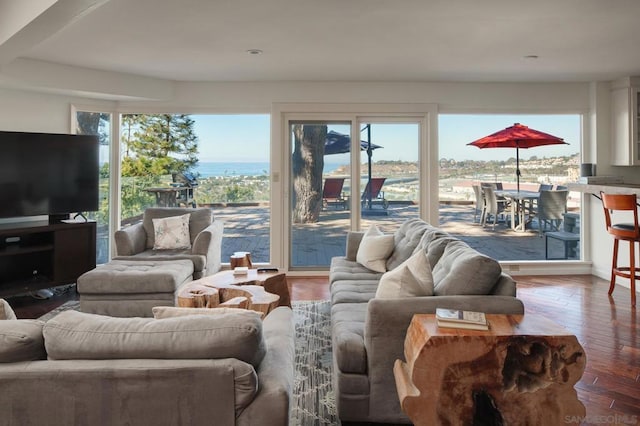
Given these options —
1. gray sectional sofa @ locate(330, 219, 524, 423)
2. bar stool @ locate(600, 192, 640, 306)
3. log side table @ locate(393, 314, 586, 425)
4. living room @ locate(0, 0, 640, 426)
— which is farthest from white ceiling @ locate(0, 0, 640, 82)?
log side table @ locate(393, 314, 586, 425)

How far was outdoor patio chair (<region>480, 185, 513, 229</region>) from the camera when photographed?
5.95 metres

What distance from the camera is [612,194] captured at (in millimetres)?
4574

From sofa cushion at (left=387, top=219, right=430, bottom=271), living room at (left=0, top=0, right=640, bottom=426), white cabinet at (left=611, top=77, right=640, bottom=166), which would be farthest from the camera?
white cabinet at (left=611, top=77, right=640, bottom=166)

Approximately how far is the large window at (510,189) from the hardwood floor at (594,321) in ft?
1.78

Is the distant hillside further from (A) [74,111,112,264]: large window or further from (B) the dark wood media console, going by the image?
(B) the dark wood media console

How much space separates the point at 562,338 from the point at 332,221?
4.25 meters

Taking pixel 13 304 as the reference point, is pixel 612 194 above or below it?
above

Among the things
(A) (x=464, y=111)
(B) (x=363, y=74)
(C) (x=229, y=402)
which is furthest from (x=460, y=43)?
(C) (x=229, y=402)

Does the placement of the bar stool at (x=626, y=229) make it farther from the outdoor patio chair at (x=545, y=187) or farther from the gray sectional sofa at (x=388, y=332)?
the gray sectional sofa at (x=388, y=332)

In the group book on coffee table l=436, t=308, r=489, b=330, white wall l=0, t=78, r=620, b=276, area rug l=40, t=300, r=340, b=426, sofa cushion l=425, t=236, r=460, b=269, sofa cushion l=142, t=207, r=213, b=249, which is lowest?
area rug l=40, t=300, r=340, b=426

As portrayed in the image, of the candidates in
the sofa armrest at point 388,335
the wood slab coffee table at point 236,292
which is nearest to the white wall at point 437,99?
the wood slab coffee table at point 236,292

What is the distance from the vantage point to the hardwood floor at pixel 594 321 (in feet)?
Result: 8.28

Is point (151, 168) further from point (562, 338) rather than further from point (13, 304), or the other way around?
point (562, 338)

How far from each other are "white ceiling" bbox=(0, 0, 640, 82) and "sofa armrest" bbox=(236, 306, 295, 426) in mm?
2182
